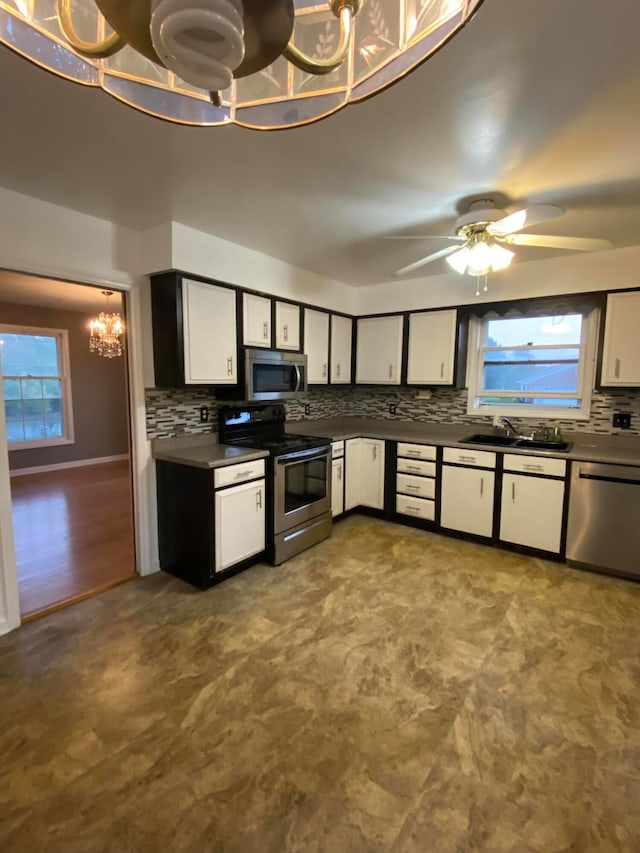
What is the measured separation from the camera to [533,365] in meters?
3.80

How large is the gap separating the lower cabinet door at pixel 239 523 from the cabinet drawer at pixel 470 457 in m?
1.68

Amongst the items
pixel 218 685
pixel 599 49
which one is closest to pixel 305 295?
pixel 599 49

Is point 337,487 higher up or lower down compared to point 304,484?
lower down

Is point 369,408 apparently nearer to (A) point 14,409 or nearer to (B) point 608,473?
(B) point 608,473

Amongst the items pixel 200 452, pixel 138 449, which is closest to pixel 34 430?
pixel 138 449

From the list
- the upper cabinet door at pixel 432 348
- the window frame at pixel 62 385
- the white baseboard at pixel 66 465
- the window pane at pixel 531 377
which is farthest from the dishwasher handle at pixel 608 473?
the window frame at pixel 62 385

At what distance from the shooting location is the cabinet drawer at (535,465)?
123 inches

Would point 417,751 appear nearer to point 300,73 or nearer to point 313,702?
point 313,702

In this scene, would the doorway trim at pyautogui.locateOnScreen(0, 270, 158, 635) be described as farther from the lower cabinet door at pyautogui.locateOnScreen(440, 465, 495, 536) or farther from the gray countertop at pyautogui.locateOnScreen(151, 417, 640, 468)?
the lower cabinet door at pyautogui.locateOnScreen(440, 465, 495, 536)

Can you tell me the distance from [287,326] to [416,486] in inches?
74.8

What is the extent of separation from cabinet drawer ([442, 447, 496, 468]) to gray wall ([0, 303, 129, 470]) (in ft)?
14.7

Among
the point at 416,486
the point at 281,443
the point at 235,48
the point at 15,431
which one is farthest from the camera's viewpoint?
the point at 15,431

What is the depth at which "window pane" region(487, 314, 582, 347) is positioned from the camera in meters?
3.61

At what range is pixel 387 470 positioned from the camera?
13.3ft
